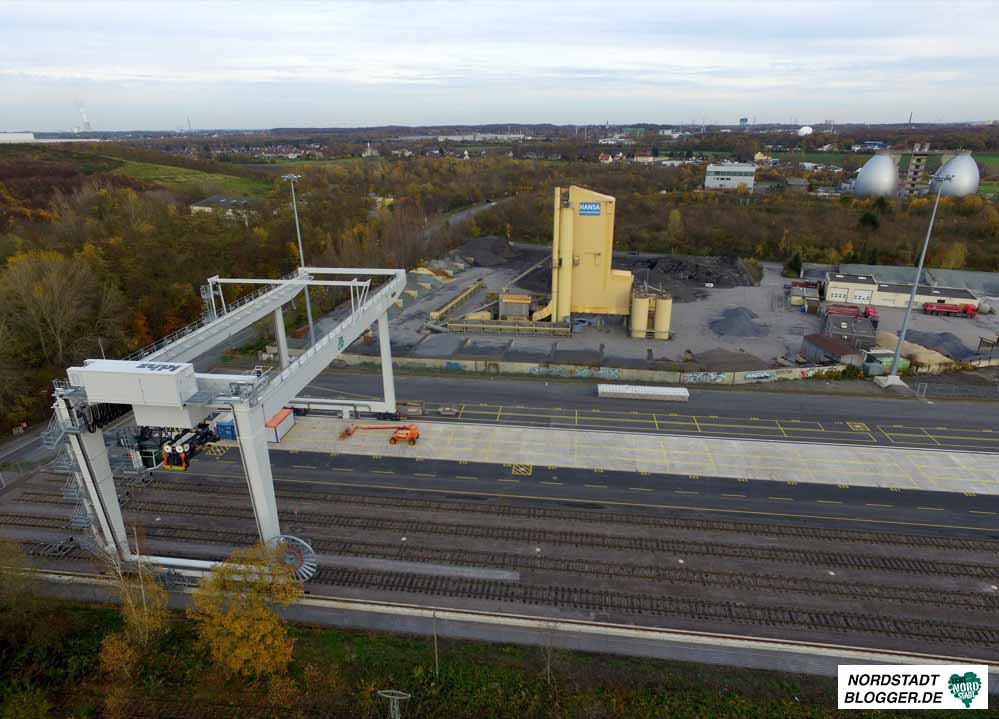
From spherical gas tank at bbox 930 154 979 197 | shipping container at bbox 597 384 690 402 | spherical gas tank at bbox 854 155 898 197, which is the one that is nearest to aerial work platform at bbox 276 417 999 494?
shipping container at bbox 597 384 690 402

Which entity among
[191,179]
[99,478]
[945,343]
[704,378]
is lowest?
[704,378]

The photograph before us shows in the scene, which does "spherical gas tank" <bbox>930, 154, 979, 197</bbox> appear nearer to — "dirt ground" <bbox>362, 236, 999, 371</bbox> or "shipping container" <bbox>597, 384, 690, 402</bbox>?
"dirt ground" <bbox>362, 236, 999, 371</bbox>

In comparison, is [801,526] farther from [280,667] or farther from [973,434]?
[280,667]

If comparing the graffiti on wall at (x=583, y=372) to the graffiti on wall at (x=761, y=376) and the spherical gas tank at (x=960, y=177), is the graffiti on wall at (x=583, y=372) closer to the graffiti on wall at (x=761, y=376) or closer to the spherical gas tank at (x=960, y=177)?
the graffiti on wall at (x=761, y=376)

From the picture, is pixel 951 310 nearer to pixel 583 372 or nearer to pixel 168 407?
pixel 583 372

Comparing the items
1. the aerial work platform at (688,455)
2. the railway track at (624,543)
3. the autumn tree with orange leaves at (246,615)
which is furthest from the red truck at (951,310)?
the autumn tree with orange leaves at (246,615)

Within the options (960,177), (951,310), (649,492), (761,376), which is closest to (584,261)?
(761,376)
